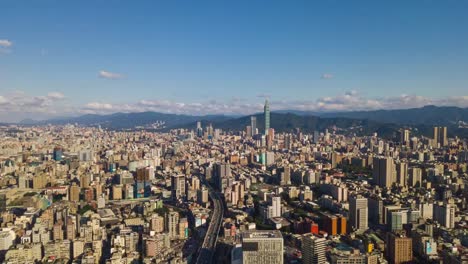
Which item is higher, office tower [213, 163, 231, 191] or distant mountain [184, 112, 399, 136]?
distant mountain [184, 112, 399, 136]

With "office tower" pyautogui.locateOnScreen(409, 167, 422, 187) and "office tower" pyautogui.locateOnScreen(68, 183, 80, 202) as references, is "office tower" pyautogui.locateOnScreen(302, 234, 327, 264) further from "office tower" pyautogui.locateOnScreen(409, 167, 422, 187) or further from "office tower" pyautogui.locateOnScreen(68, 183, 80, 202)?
"office tower" pyautogui.locateOnScreen(409, 167, 422, 187)

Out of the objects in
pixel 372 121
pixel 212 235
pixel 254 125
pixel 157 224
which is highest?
pixel 372 121

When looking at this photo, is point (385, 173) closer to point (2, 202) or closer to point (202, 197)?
point (202, 197)

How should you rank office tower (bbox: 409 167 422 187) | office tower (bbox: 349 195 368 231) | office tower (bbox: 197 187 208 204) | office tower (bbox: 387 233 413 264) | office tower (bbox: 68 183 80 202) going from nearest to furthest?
office tower (bbox: 387 233 413 264)
office tower (bbox: 349 195 368 231)
office tower (bbox: 197 187 208 204)
office tower (bbox: 68 183 80 202)
office tower (bbox: 409 167 422 187)

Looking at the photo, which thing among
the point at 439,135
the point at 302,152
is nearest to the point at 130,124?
the point at 302,152

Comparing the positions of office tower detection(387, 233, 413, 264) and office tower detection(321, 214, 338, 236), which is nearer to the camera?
office tower detection(387, 233, 413, 264)

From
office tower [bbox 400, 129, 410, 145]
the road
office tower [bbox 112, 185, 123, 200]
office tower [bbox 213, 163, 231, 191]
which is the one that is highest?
office tower [bbox 400, 129, 410, 145]

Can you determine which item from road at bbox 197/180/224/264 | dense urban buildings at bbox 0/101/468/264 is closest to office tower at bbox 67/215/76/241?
dense urban buildings at bbox 0/101/468/264

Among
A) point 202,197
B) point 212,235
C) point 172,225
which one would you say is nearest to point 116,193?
point 202,197
